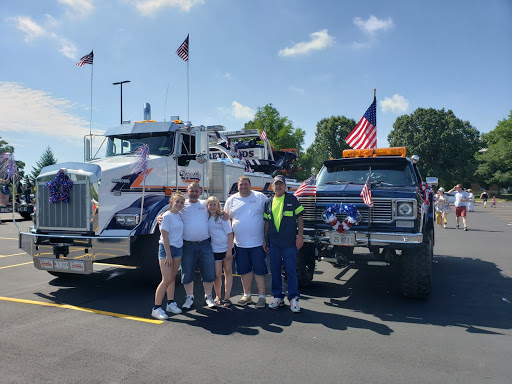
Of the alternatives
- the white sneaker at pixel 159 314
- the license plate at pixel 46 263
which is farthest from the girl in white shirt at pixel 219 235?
the license plate at pixel 46 263

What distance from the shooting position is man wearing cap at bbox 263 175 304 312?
5.15 m

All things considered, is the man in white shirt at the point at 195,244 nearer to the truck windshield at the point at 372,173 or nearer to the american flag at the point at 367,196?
the american flag at the point at 367,196

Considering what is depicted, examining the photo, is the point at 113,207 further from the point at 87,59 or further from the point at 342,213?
the point at 87,59

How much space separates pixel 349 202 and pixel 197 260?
2355 mm

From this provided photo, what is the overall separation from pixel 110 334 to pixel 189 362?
126cm

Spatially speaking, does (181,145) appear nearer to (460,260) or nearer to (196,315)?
(196,315)

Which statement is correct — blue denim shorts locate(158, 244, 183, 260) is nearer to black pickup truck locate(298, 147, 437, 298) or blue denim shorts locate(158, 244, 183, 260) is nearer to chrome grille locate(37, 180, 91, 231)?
chrome grille locate(37, 180, 91, 231)

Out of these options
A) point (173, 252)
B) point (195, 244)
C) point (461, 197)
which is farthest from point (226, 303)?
point (461, 197)

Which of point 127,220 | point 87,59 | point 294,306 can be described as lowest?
point 294,306

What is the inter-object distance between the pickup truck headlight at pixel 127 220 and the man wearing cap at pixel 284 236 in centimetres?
201

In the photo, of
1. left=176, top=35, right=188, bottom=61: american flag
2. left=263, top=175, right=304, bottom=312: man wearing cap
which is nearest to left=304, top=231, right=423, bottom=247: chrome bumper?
left=263, top=175, right=304, bottom=312: man wearing cap

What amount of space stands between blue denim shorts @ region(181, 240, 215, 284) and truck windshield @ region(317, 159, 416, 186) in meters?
2.58

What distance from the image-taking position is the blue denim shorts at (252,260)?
17.5 ft

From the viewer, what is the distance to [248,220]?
530 centimetres
